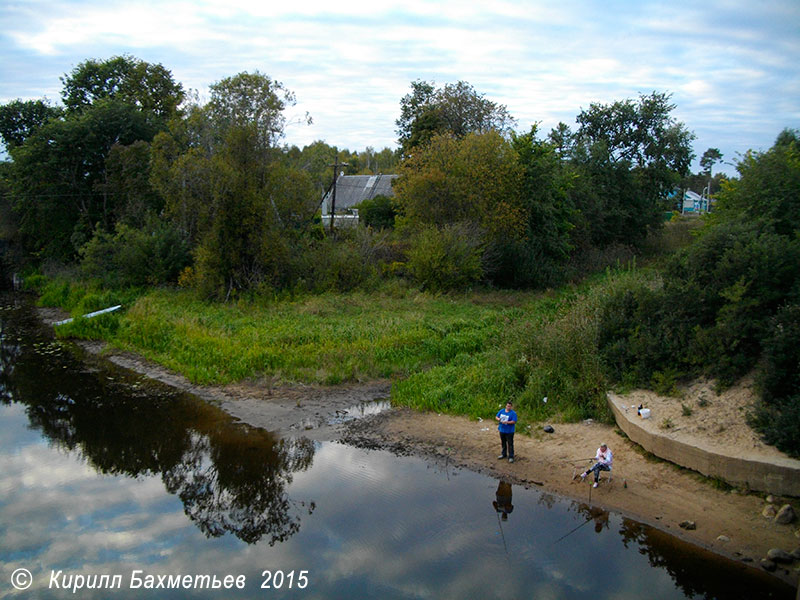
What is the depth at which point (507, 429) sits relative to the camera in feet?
34.1

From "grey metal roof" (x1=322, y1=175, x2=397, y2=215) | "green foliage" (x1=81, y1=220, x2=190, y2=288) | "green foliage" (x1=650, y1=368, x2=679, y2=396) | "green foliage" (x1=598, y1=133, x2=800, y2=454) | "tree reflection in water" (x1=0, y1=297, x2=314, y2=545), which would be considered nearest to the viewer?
"tree reflection in water" (x1=0, y1=297, x2=314, y2=545)

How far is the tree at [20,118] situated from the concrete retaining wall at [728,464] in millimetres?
40293

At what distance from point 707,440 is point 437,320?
11.0 metres

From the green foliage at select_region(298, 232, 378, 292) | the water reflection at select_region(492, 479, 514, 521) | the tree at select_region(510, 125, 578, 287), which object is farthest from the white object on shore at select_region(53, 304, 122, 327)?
the water reflection at select_region(492, 479, 514, 521)

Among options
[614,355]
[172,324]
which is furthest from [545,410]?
[172,324]

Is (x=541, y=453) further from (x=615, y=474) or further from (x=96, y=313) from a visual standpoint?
(x=96, y=313)

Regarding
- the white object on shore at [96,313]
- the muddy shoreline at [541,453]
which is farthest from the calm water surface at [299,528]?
the white object on shore at [96,313]

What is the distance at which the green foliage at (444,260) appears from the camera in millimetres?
25438

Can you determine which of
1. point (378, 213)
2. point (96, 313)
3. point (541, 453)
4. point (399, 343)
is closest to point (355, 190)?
point (378, 213)

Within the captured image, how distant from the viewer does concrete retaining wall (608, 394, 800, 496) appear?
8578 millimetres

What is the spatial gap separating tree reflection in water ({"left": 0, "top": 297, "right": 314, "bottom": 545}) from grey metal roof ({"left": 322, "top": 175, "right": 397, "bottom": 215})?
33.1 meters

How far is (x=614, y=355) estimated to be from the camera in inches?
496

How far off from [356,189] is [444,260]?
88.2 feet

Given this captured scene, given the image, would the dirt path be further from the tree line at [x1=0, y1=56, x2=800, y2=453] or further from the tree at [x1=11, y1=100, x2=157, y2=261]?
the tree at [x1=11, y1=100, x2=157, y2=261]
